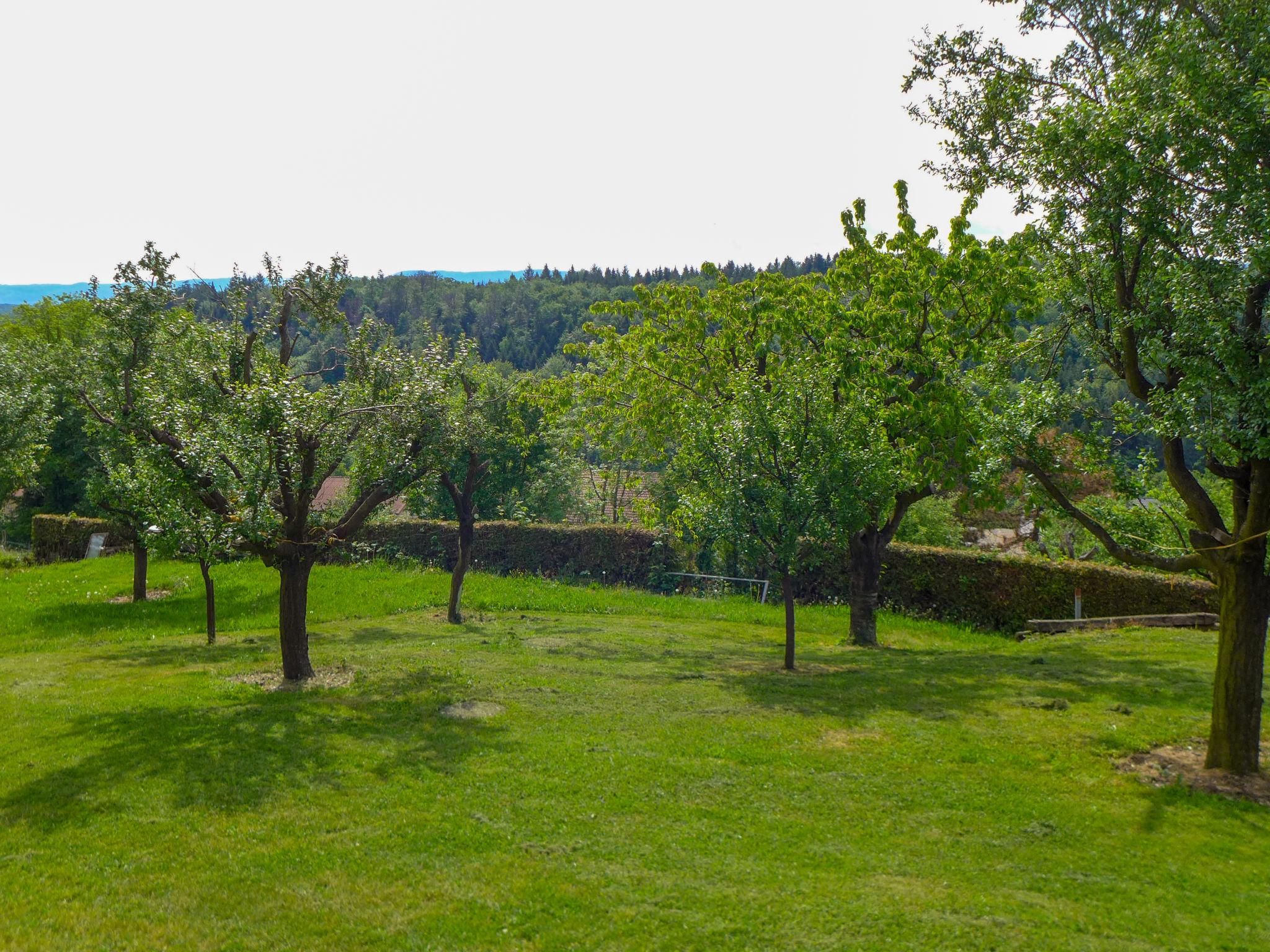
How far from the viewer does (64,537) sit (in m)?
41.5

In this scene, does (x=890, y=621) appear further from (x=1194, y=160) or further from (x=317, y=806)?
(x=317, y=806)

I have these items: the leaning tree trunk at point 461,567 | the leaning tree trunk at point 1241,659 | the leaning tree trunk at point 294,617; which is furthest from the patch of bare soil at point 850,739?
the leaning tree trunk at point 461,567

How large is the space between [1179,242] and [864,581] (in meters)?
14.2

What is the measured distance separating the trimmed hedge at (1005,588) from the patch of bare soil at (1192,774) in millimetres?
15818

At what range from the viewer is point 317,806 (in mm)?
11367

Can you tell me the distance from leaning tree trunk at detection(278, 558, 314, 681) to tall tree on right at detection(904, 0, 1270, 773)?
13.6 meters

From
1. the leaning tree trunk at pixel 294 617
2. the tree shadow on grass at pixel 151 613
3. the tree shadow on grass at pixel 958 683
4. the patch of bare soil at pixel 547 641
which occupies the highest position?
the leaning tree trunk at pixel 294 617

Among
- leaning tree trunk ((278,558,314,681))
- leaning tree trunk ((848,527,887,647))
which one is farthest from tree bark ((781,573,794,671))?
leaning tree trunk ((278,558,314,681))

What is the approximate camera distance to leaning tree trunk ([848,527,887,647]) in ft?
80.8

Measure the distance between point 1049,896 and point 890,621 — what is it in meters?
22.2

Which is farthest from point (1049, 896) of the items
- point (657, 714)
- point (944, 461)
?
point (944, 461)

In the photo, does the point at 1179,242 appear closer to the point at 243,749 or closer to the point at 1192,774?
the point at 1192,774

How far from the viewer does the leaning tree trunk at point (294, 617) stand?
57.1 feet

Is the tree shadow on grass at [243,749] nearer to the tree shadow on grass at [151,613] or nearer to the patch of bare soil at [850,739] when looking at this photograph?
the patch of bare soil at [850,739]
